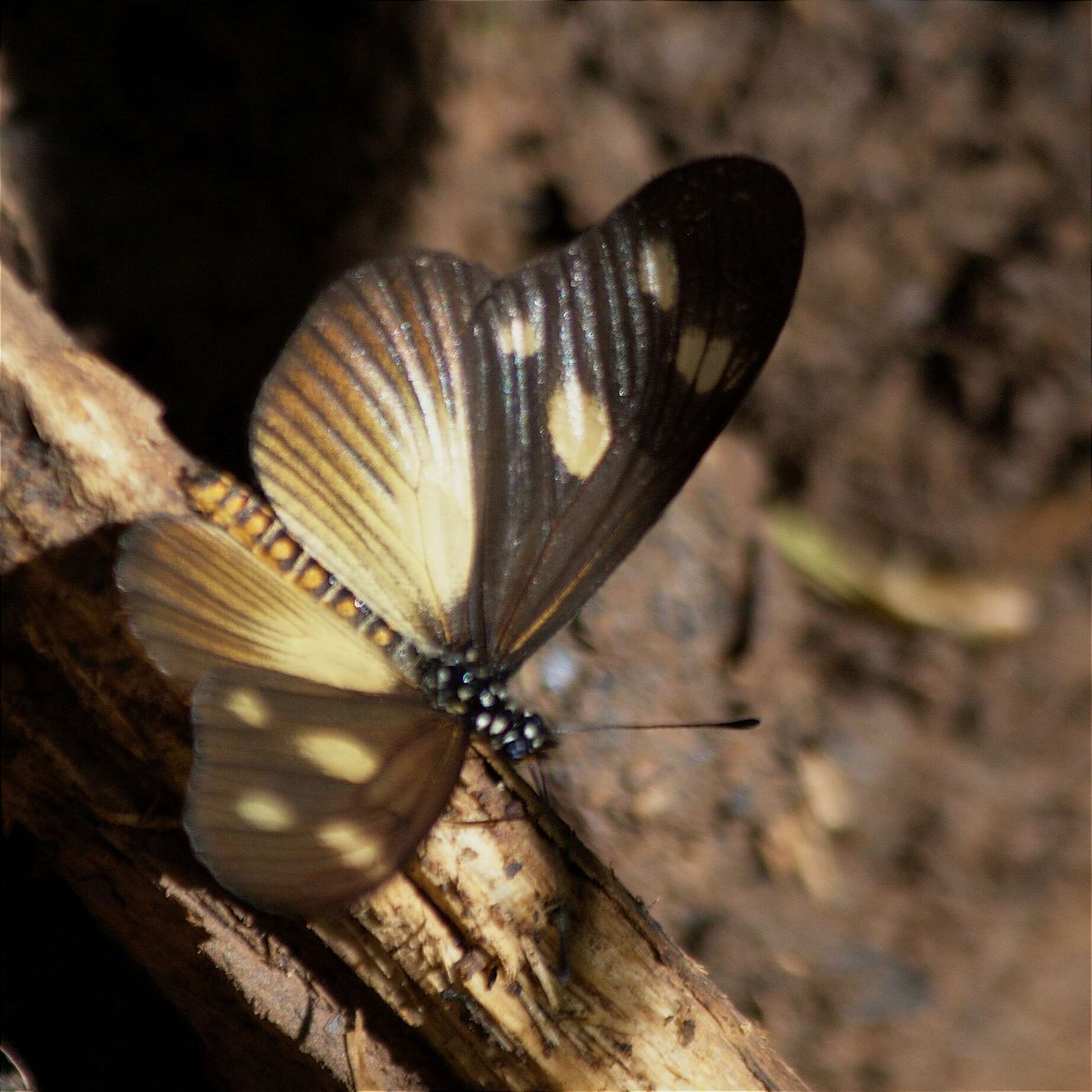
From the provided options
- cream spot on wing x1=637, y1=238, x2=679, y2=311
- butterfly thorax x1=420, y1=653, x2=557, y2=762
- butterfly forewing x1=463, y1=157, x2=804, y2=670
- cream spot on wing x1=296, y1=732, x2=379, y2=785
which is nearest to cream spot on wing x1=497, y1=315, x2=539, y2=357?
butterfly forewing x1=463, y1=157, x2=804, y2=670

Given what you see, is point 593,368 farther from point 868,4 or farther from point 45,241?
point 45,241

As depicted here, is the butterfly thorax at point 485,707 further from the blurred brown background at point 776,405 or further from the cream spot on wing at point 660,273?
the blurred brown background at point 776,405

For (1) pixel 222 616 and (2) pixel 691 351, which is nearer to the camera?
(1) pixel 222 616

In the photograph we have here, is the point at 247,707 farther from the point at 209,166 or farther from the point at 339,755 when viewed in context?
the point at 209,166

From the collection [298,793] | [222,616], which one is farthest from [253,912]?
[222,616]

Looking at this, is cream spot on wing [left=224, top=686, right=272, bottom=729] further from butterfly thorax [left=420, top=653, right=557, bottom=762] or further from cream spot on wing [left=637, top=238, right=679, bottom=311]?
cream spot on wing [left=637, top=238, right=679, bottom=311]

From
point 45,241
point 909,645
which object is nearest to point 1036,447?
point 909,645
